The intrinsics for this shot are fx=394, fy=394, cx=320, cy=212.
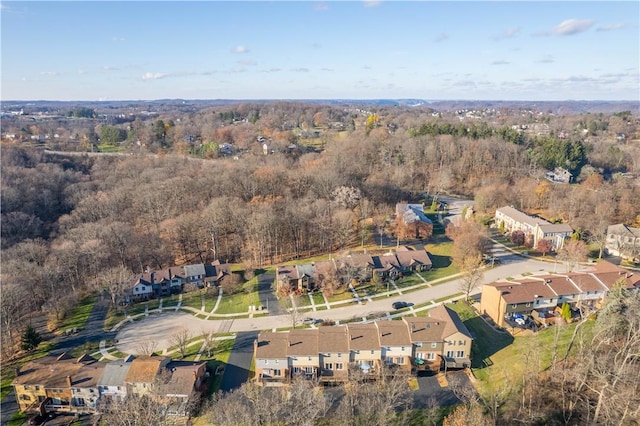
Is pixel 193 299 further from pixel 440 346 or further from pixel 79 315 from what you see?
pixel 440 346

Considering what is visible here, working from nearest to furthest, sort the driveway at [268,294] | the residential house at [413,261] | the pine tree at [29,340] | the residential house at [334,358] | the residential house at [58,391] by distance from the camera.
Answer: the residential house at [58,391]
the residential house at [334,358]
the pine tree at [29,340]
the driveway at [268,294]
the residential house at [413,261]

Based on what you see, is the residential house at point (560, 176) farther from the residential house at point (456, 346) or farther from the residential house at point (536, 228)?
the residential house at point (456, 346)

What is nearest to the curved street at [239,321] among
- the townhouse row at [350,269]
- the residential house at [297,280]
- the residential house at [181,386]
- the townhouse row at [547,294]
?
the residential house at [297,280]

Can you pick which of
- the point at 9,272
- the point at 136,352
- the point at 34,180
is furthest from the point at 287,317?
the point at 34,180

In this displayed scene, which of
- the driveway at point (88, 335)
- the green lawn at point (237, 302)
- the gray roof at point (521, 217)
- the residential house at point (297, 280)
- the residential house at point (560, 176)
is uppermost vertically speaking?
the residential house at point (560, 176)

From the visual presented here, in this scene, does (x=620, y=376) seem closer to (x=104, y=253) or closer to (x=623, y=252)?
(x=623, y=252)

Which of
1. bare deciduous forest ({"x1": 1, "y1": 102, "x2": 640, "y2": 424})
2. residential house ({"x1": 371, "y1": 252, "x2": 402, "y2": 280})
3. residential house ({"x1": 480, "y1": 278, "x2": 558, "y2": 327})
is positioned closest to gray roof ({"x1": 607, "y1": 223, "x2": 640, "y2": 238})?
bare deciduous forest ({"x1": 1, "y1": 102, "x2": 640, "y2": 424})

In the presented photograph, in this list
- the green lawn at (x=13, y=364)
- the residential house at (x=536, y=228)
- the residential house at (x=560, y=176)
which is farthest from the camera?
the residential house at (x=560, y=176)
